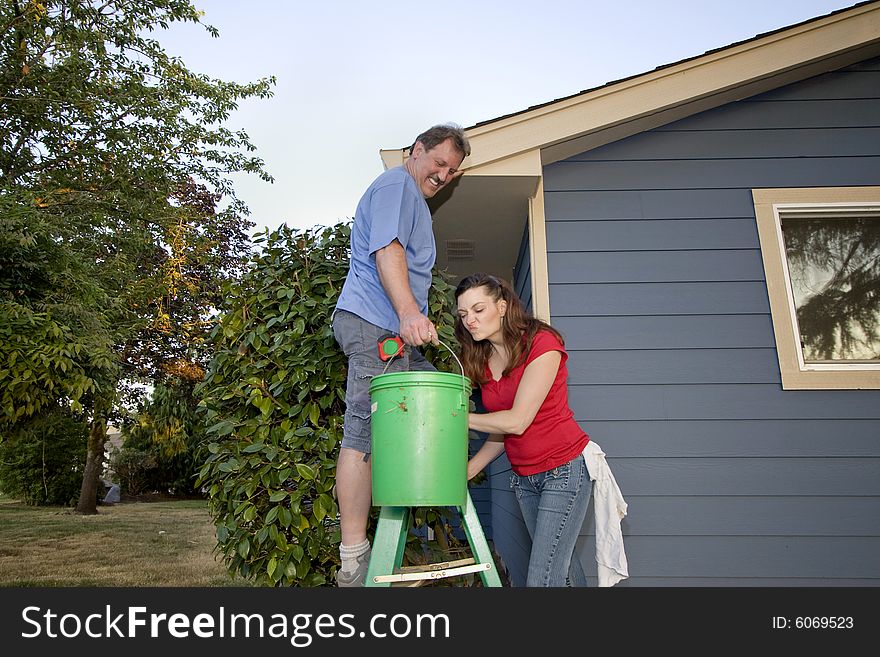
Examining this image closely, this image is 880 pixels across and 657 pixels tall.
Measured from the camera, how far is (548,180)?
3549 millimetres

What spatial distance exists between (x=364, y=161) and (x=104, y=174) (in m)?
9.98

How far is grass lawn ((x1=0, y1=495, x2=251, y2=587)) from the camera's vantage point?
5.45 m

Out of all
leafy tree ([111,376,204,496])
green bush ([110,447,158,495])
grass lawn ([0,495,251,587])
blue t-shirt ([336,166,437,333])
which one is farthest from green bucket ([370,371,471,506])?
green bush ([110,447,158,495])

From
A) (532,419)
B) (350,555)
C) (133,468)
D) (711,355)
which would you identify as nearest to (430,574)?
(350,555)

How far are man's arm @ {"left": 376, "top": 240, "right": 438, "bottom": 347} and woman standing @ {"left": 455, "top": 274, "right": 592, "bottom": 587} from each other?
1.22 ft

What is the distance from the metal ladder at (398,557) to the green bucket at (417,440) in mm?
129

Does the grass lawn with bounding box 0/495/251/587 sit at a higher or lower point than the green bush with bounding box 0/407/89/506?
lower

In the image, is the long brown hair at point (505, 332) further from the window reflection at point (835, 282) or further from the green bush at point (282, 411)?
the window reflection at point (835, 282)

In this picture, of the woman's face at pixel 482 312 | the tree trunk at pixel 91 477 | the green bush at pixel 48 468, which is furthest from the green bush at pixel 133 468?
the woman's face at pixel 482 312

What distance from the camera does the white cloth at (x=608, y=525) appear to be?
2154 millimetres

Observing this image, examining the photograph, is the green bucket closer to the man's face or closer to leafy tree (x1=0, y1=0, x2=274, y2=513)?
the man's face

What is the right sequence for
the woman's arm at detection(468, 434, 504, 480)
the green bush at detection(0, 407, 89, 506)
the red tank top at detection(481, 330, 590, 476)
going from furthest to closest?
the green bush at detection(0, 407, 89, 506)
the woman's arm at detection(468, 434, 504, 480)
the red tank top at detection(481, 330, 590, 476)
